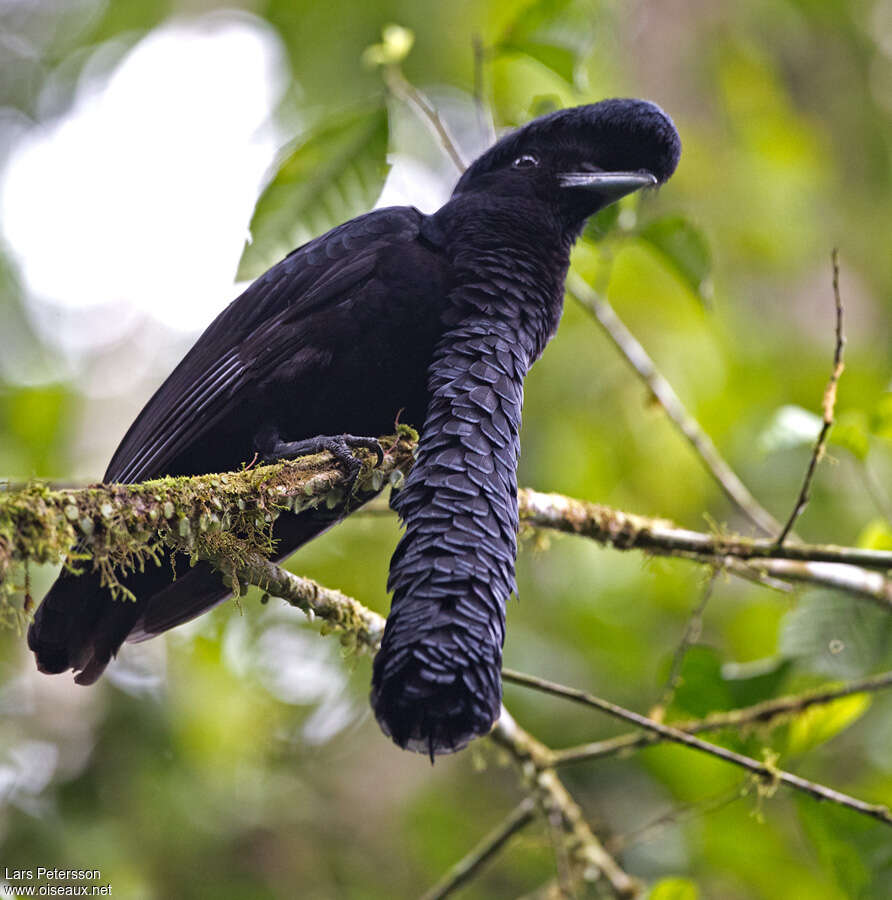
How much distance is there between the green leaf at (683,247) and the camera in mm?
3037

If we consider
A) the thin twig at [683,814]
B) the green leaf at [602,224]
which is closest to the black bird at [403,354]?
the green leaf at [602,224]

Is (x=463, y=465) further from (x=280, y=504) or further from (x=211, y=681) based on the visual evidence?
(x=211, y=681)

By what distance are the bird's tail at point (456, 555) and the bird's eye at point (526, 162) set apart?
61 centimetres

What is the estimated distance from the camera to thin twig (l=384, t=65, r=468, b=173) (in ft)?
10.3

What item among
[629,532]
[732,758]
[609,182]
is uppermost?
[609,182]

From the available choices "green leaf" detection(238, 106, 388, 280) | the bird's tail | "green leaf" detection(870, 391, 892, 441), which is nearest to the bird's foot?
the bird's tail

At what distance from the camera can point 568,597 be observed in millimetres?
4672

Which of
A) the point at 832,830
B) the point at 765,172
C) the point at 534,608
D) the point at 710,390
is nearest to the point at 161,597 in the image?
the point at 832,830

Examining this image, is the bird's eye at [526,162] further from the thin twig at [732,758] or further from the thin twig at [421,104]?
the thin twig at [732,758]

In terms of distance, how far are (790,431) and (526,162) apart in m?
1.10

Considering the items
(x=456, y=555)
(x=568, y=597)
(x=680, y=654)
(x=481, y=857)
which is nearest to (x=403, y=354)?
(x=456, y=555)

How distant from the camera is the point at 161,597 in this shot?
2699 millimetres

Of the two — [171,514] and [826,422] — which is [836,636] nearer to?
[826,422]

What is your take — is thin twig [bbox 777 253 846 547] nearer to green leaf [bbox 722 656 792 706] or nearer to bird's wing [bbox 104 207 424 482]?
green leaf [bbox 722 656 792 706]
